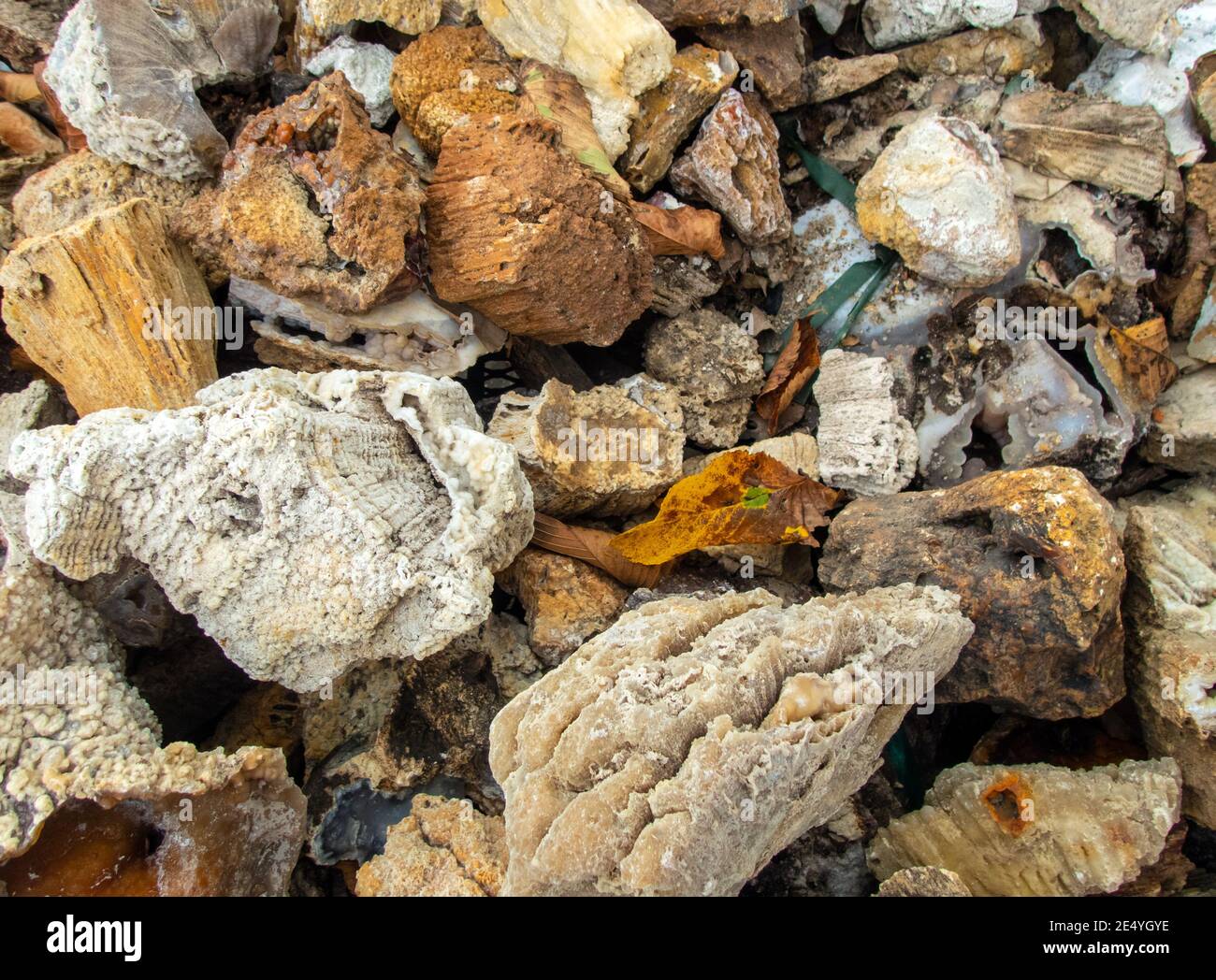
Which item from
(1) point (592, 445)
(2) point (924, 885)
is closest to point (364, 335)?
(1) point (592, 445)

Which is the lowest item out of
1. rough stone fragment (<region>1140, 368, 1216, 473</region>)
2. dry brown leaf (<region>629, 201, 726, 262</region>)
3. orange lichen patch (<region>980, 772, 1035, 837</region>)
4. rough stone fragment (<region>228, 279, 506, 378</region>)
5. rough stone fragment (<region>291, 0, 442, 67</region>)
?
orange lichen patch (<region>980, 772, 1035, 837</region>)

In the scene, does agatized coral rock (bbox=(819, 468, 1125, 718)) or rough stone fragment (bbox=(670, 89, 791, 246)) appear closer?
agatized coral rock (bbox=(819, 468, 1125, 718))

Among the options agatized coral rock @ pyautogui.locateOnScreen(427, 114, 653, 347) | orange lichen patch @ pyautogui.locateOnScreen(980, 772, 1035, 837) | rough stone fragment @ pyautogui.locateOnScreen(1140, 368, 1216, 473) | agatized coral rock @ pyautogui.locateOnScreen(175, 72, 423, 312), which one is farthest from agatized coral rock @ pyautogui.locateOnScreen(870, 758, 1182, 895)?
agatized coral rock @ pyautogui.locateOnScreen(175, 72, 423, 312)

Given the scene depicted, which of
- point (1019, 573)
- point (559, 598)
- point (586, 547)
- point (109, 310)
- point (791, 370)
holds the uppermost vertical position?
point (109, 310)

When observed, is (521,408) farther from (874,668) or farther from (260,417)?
(874,668)

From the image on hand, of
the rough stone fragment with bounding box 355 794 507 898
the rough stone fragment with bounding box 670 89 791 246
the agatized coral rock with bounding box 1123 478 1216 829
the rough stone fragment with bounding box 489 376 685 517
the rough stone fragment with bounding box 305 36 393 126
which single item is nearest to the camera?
the rough stone fragment with bounding box 355 794 507 898

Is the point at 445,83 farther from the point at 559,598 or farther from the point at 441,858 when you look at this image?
the point at 441,858

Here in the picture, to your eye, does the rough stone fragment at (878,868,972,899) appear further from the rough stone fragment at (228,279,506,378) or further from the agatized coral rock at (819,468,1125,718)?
the rough stone fragment at (228,279,506,378)

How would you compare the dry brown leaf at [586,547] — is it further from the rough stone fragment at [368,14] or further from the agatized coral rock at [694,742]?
the rough stone fragment at [368,14]
